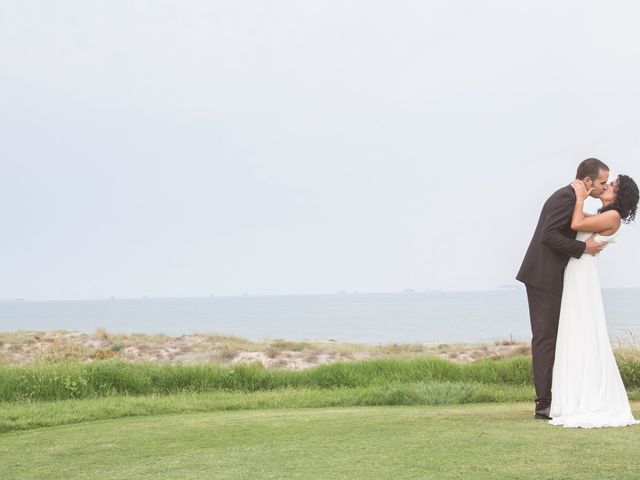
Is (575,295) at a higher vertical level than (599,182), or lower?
lower

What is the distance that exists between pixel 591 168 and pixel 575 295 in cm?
116

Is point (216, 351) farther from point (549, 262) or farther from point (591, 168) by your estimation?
point (591, 168)

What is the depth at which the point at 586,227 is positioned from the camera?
6.76 meters

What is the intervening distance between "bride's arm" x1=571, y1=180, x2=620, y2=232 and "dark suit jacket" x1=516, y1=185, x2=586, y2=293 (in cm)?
6

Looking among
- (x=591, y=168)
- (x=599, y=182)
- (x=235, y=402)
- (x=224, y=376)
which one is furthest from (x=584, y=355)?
(x=224, y=376)

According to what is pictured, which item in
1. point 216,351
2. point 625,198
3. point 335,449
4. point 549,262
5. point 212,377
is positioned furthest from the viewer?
point 216,351

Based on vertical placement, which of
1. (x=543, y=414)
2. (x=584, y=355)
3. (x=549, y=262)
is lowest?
(x=543, y=414)

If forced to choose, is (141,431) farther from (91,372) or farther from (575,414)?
(91,372)

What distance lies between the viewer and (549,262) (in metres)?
6.96

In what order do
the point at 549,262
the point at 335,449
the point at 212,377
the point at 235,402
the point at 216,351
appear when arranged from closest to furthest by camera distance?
1. the point at 335,449
2. the point at 549,262
3. the point at 235,402
4. the point at 212,377
5. the point at 216,351

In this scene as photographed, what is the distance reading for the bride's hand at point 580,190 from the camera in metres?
6.79

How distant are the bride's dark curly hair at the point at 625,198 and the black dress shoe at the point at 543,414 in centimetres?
187

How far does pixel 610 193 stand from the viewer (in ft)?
22.6

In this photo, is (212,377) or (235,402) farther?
(212,377)
